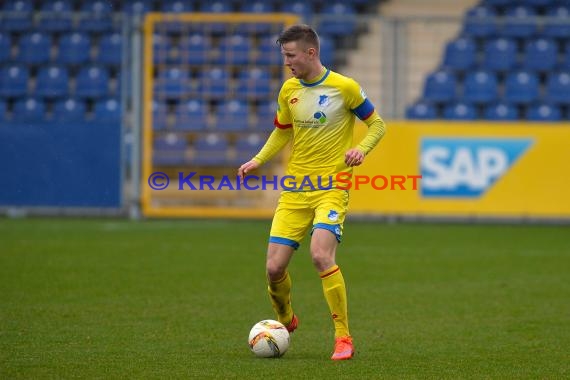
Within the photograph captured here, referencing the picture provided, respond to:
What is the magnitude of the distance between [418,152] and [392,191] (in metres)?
0.78

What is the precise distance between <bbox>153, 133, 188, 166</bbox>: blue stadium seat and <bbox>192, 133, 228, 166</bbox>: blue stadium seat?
23cm

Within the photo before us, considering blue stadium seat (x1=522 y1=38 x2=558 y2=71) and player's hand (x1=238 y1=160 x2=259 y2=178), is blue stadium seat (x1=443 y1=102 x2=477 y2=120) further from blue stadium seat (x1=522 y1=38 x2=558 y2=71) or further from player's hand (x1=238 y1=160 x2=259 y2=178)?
player's hand (x1=238 y1=160 x2=259 y2=178)

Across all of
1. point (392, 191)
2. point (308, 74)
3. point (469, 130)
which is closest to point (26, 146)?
point (392, 191)

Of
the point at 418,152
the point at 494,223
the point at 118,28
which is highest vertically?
the point at 118,28

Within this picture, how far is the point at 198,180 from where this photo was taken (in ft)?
60.0

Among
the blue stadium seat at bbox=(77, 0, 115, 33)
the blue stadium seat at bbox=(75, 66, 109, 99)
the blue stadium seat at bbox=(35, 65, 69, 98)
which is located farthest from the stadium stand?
the blue stadium seat at bbox=(35, 65, 69, 98)

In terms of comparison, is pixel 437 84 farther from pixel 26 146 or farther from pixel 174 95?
pixel 26 146

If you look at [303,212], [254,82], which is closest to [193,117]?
[254,82]

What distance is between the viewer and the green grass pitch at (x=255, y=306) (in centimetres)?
659

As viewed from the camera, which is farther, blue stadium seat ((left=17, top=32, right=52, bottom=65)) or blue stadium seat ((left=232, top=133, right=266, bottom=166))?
blue stadium seat ((left=17, top=32, right=52, bottom=65))

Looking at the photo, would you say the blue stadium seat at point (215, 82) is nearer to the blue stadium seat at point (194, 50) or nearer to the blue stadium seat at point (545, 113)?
the blue stadium seat at point (194, 50)

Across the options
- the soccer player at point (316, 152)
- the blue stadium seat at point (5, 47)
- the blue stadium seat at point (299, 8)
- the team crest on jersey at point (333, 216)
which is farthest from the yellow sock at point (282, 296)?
the blue stadium seat at point (299, 8)

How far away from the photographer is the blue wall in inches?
725

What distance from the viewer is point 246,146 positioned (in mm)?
18438
